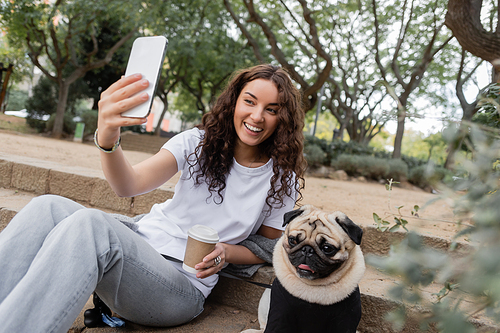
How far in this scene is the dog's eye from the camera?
73.5 inches

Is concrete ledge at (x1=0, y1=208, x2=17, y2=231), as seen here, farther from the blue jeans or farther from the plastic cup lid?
the plastic cup lid

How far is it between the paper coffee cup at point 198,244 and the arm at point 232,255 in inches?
1.3

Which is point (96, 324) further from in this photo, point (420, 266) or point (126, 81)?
point (420, 266)

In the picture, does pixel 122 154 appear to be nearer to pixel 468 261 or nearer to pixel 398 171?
pixel 468 261

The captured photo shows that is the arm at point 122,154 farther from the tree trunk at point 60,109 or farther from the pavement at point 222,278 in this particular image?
the tree trunk at point 60,109

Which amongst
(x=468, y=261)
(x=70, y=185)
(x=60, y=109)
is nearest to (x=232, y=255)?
(x=468, y=261)

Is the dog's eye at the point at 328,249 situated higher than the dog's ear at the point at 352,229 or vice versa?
the dog's ear at the point at 352,229

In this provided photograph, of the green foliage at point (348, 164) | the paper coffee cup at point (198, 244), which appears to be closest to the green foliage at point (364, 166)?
the green foliage at point (348, 164)

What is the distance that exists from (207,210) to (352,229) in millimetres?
973

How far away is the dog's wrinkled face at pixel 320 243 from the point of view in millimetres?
1846

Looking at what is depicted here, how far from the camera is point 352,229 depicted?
1.85 meters

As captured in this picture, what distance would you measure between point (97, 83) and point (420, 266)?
22.3 meters

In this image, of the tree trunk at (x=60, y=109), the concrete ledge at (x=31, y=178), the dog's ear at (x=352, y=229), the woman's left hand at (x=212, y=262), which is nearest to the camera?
the dog's ear at (x=352, y=229)

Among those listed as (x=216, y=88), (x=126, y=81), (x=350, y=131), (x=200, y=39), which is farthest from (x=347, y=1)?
(x=126, y=81)
